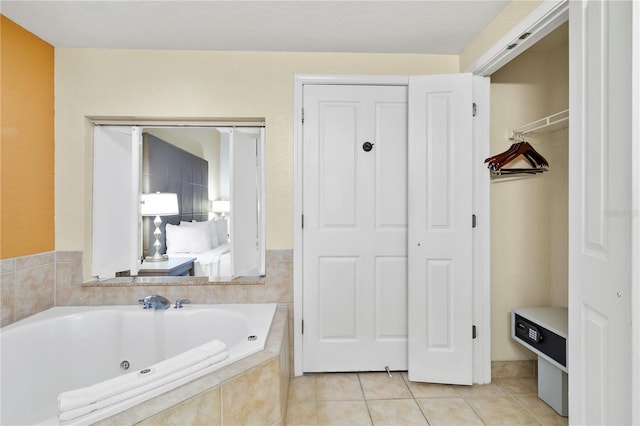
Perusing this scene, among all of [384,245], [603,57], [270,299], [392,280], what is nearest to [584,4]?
[603,57]

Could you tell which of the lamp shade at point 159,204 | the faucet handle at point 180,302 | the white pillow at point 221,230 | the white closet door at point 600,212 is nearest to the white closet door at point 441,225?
the white closet door at point 600,212

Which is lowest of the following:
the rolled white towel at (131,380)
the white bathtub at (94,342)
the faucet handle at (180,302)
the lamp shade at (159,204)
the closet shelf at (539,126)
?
the white bathtub at (94,342)

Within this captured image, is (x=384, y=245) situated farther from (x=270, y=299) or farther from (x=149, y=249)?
(x=149, y=249)

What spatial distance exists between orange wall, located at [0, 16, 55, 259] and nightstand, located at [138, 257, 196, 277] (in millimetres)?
596

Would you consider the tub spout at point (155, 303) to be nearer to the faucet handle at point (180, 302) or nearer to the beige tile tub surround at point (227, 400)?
the faucet handle at point (180, 302)

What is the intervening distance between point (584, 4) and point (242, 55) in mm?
1897

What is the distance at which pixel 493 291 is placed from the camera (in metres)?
2.35

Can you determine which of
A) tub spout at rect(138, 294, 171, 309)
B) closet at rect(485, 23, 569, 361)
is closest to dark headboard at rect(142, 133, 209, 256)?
tub spout at rect(138, 294, 171, 309)

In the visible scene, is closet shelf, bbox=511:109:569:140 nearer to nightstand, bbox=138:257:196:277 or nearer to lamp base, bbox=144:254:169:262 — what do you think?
nightstand, bbox=138:257:196:277

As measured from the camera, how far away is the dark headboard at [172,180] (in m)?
2.53

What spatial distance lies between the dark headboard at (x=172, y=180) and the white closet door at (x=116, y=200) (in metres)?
0.06

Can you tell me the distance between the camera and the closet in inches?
91.7

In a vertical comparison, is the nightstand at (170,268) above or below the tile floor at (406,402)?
above

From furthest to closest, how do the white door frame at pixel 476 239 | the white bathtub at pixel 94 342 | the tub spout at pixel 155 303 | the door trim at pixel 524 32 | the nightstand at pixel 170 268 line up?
the nightstand at pixel 170 268 → the white door frame at pixel 476 239 → the tub spout at pixel 155 303 → the white bathtub at pixel 94 342 → the door trim at pixel 524 32
